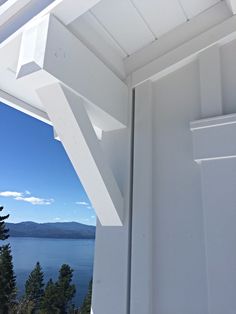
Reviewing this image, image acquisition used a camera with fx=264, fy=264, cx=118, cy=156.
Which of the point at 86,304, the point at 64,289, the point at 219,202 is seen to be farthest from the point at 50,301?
the point at 219,202

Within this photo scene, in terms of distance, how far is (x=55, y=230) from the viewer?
2.93 meters

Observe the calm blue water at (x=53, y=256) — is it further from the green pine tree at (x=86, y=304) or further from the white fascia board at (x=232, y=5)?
the white fascia board at (x=232, y=5)

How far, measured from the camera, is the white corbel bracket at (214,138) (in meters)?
0.79

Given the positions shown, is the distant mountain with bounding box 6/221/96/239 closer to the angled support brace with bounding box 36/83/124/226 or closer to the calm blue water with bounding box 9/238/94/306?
the calm blue water with bounding box 9/238/94/306

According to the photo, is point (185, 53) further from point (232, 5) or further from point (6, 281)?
point (6, 281)

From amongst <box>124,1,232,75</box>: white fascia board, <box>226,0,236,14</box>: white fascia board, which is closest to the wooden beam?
<box>124,1,232,75</box>: white fascia board

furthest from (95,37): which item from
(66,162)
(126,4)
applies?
(66,162)

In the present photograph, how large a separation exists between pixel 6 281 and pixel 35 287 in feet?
0.69

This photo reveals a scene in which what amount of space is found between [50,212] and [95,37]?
Answer: 2.56m

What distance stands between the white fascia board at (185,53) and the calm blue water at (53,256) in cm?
158

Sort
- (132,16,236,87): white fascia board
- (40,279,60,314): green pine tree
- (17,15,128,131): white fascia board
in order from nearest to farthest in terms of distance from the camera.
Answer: (17,15,128,131): white fascia board, (132,16,236,87): white fascia board, (40,279,60,314): green pine tree

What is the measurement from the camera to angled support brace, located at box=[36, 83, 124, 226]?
73 cm

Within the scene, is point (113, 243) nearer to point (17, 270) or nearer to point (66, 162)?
point (17, 270)

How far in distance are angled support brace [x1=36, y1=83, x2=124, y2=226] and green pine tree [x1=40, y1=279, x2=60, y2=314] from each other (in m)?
1.20
